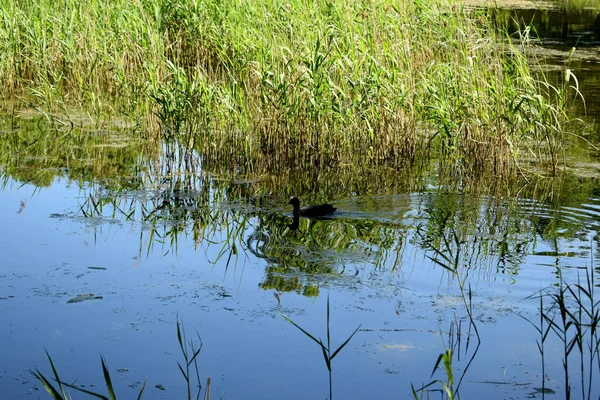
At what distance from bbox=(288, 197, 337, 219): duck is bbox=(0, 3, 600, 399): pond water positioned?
0.06 m

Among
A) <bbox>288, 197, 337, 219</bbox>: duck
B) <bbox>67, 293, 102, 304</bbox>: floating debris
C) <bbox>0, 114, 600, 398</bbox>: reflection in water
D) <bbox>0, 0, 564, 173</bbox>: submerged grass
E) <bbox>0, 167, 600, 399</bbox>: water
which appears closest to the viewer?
<bbox>0, 167, 600, 399</bbox>: water

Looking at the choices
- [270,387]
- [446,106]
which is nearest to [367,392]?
[270,387]

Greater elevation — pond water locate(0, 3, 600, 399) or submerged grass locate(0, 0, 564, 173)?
submerged grass locate(0, 0, 564, 173)

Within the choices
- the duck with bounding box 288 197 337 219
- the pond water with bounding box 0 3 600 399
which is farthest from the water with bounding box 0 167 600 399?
the duck with bounding box 288 197 337 219

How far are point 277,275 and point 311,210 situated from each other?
4.13 ft

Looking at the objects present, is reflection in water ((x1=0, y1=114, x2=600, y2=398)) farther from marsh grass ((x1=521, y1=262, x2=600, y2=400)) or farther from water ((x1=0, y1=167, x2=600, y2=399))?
marsh grass ((x1=521, y1=262, x2=600, y2=400))

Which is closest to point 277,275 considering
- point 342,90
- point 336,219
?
point 336,219

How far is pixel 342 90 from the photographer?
8.02 meters

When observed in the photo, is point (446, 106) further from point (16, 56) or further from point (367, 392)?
point (16, 56)

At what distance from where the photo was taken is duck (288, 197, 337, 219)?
6.55 m

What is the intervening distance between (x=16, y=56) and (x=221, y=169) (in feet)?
13.5

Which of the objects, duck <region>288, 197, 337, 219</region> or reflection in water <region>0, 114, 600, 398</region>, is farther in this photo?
duck <region>288, 197, 337, 219</region>

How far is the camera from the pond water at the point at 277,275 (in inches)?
158

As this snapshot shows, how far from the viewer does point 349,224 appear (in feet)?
21.4
